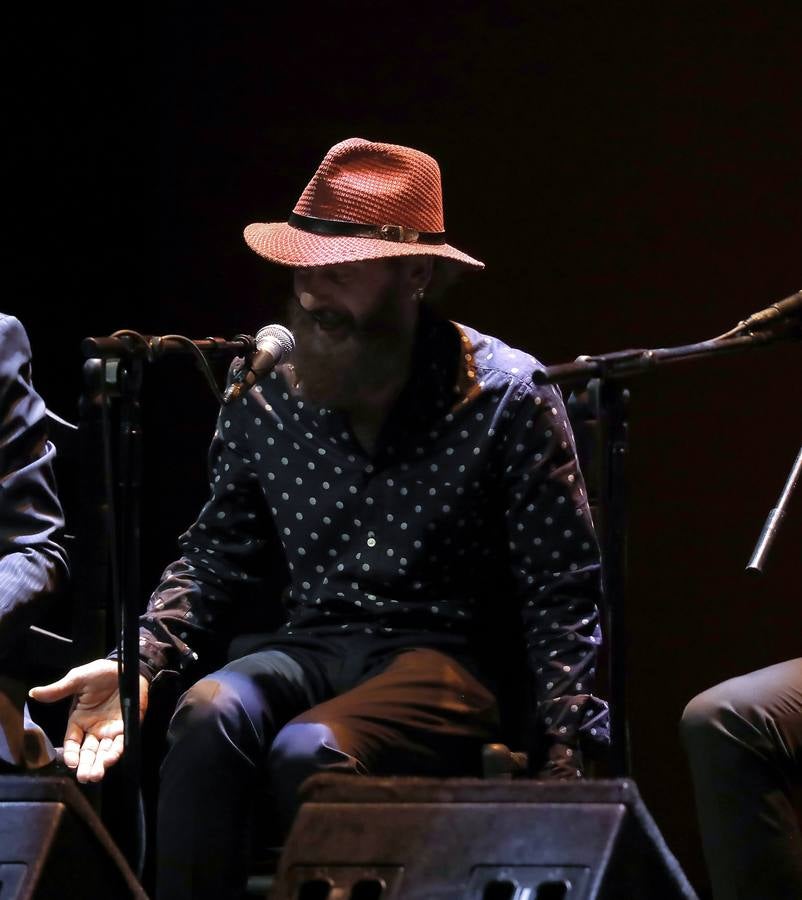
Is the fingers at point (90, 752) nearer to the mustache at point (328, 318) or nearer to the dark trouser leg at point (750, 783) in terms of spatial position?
the mustache at point (328, 318)

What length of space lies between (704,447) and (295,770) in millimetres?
1619

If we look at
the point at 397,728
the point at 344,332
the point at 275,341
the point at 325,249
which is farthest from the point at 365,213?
the point at 397,728

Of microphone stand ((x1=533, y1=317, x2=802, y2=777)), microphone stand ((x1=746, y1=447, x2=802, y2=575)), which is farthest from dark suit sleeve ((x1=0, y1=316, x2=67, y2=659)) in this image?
microphone stand ((x1=746, y1=447, x2=802, y2=575))

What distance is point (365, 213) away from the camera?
102 inches

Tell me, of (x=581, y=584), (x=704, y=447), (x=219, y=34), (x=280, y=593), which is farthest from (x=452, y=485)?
(x=219, y=34)

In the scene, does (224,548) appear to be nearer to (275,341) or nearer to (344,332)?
(344,332)

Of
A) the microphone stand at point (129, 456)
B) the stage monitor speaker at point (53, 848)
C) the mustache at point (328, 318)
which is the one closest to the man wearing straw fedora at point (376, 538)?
the mustache at point (328, 318)

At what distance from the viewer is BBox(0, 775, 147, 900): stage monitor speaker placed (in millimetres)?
1689

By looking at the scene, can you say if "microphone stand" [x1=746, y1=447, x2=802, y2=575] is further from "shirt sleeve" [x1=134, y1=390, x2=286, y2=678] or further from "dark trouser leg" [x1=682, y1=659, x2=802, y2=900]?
"shirt sleeve" [x1=134, y1=390, x2=286, y2=678]

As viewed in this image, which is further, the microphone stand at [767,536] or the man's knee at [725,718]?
the man's knee at [725,718]

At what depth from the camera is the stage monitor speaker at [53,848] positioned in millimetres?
1689

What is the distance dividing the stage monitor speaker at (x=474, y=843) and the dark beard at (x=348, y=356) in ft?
2.98

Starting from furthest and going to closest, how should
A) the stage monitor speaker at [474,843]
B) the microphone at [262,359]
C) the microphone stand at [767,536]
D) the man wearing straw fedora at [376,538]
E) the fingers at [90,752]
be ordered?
the man wearing straw fedora at [376,538] < the fingers at [90,752] < the microphone at [262,359] < the microphone stand at [767,536] < the stage monitor speaker at [474,843]

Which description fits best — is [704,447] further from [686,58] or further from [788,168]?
[686,58]
